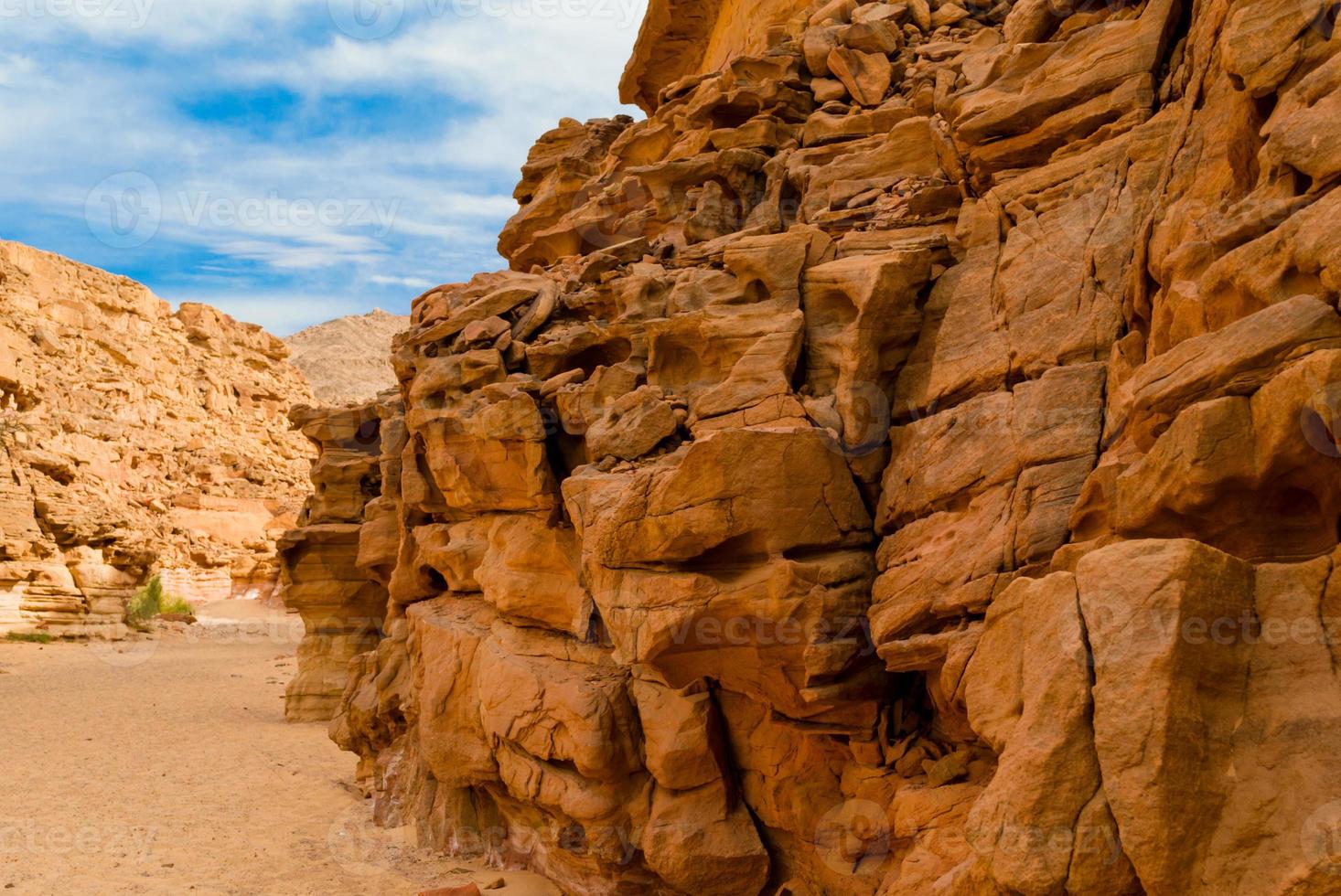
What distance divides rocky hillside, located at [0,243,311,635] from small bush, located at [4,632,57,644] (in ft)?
0.81

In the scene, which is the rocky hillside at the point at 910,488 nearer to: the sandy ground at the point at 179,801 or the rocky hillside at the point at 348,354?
the sandy ground at the point at 179,801

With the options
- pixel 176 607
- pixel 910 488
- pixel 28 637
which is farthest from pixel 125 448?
pixel 910 488

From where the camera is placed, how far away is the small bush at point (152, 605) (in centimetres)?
3678

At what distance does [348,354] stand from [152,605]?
79332 mm

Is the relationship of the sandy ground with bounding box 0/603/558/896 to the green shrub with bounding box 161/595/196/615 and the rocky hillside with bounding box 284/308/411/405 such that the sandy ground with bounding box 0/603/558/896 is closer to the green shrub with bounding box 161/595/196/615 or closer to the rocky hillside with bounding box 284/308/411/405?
the green shrub with bounding box 161/595/196/615

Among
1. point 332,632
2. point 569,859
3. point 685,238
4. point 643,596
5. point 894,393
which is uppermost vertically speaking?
point 685,238

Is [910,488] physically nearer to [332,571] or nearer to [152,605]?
[332,571]

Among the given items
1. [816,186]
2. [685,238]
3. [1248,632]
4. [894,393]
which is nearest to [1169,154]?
[894,393]

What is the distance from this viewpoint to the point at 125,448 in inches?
1827

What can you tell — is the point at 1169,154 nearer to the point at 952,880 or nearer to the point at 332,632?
the point at 952,880

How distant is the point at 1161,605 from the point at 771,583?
12.5ft

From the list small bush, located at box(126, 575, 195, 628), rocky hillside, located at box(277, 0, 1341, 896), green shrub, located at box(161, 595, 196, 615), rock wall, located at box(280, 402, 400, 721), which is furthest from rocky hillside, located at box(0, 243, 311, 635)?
rocky hillside, located at box(277, 0, 1341, 896)

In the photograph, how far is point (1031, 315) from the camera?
27.5ft

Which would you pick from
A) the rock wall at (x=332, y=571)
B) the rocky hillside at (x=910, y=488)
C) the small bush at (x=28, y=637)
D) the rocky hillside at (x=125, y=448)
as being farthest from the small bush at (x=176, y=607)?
the rocky hillside at (x=910, y=488)
